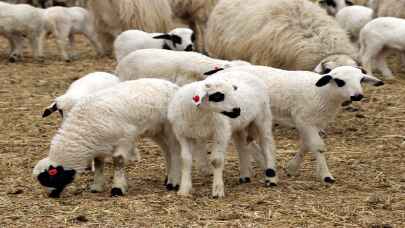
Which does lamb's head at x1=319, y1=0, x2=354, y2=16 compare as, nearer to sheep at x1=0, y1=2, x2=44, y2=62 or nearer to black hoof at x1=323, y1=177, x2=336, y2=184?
sheep at x1=0, y1=2, x2=44, y2=62

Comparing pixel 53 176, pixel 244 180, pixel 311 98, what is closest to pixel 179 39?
pixel 311 98

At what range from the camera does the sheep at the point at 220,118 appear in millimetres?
5891

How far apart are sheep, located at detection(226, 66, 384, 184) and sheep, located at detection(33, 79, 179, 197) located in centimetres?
94


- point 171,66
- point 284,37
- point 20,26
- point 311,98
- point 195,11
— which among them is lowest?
point 311,98

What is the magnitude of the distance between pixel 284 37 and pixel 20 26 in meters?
5.05

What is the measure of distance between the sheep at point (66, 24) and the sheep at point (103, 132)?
22.7ft

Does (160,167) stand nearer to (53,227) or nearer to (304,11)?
(53,227)

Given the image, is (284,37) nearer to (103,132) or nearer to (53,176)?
(103,132)

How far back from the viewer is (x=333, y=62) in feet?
28.3

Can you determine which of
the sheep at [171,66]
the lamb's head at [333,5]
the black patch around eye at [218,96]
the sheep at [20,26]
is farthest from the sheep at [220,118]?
the lamb's head at [333,5]

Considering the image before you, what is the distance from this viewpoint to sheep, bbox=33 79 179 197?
6277mm

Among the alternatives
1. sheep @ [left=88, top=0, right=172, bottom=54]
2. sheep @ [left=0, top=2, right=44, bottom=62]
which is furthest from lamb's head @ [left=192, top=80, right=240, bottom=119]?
sheep @ [left=0, top=2, right=44, bottom=62]

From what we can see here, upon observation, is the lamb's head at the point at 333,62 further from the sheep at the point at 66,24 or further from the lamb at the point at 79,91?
the sheep at the point at 66,24

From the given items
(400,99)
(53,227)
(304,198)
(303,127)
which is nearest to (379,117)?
(400,99)
